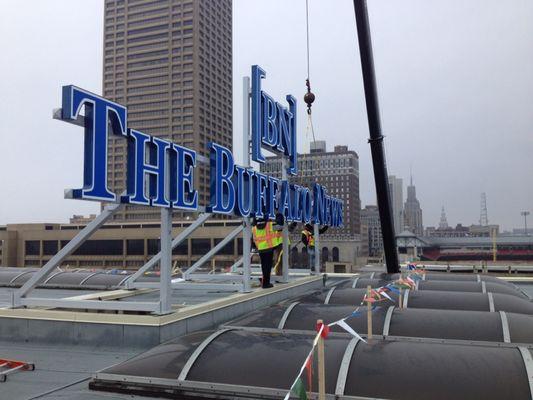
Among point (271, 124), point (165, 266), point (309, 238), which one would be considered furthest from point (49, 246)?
point (165, 266)

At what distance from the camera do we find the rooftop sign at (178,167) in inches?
335

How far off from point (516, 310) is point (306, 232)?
11503 millimetres

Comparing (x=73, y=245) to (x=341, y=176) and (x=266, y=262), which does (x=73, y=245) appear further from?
(x=341, y=176)

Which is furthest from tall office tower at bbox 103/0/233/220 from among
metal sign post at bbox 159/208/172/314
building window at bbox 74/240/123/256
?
metal sign post at bbox 159/208/172/314

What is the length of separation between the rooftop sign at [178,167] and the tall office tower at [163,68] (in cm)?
15036

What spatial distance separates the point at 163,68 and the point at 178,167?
175210 mm

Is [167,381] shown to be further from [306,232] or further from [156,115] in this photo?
[156,115]

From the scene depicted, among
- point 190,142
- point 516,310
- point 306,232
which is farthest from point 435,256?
point 516,310

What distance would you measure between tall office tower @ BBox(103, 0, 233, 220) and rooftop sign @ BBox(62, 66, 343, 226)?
150m

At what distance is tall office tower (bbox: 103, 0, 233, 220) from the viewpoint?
171 meters

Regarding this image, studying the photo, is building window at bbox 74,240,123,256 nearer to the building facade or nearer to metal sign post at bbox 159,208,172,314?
the building facade

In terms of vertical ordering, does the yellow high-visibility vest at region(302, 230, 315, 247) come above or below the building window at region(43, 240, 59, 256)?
Answer: above

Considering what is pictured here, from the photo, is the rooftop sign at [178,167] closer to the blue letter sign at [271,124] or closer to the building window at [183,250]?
the blue letter sign at [271,124]

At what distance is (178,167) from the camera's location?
10594mm
